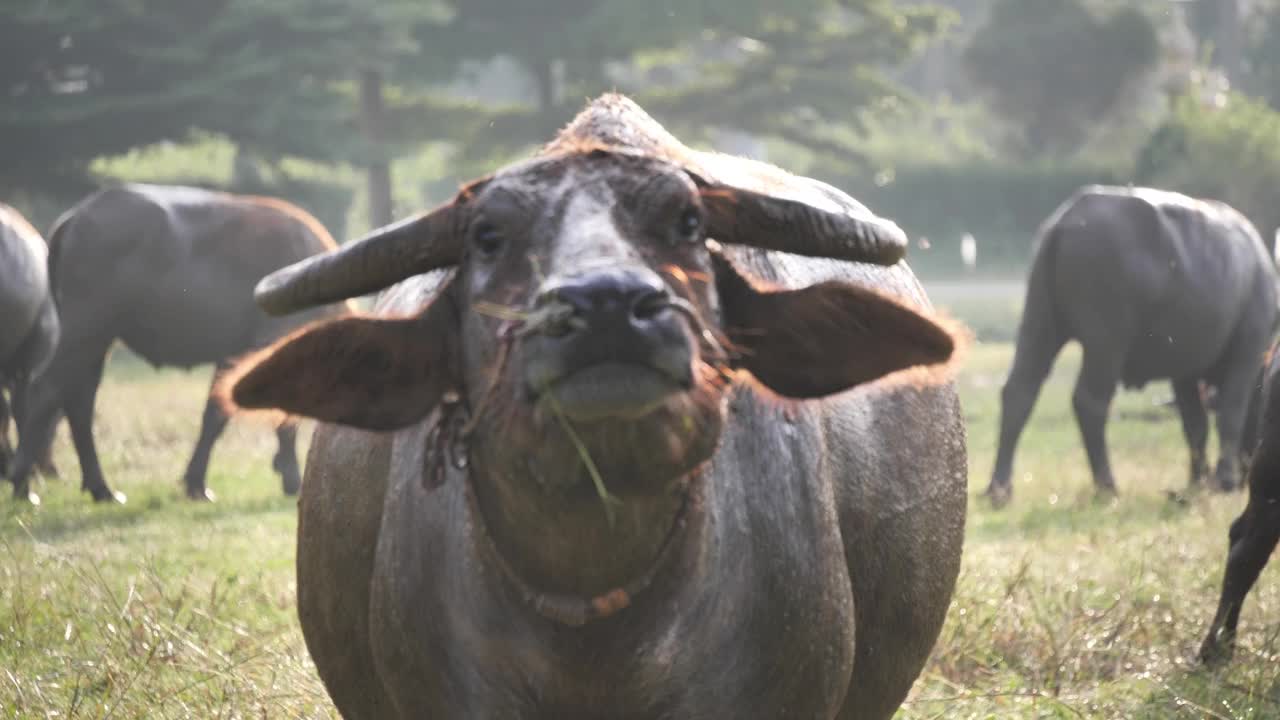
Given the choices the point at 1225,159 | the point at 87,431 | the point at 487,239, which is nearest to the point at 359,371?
the point at 487,239

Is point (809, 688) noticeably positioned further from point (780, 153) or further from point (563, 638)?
point (780, 153)

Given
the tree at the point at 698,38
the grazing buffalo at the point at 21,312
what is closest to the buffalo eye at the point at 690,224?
the grazing buffalo at the point at 21,312

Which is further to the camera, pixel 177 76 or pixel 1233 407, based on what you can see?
pixel 177 76

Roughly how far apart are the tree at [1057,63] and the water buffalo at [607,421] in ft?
122

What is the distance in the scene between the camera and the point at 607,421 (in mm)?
2598

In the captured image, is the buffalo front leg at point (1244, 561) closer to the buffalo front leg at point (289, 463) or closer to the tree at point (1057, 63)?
the buffalo front leg at point (289, 463)

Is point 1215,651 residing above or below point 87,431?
above

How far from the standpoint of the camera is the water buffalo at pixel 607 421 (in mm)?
2637

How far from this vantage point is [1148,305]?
11.5m

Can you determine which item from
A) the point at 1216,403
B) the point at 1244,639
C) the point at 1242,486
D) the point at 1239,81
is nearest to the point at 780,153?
the point at 1239,81

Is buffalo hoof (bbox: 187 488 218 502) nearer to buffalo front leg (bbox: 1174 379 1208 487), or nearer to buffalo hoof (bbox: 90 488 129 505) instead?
buffalo hoof (bbox: 90 488 129 505)

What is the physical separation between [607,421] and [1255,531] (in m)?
4.15

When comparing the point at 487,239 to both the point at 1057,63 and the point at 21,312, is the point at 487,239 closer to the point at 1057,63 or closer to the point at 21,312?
the point at 21,312

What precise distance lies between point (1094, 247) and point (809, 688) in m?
8.57
